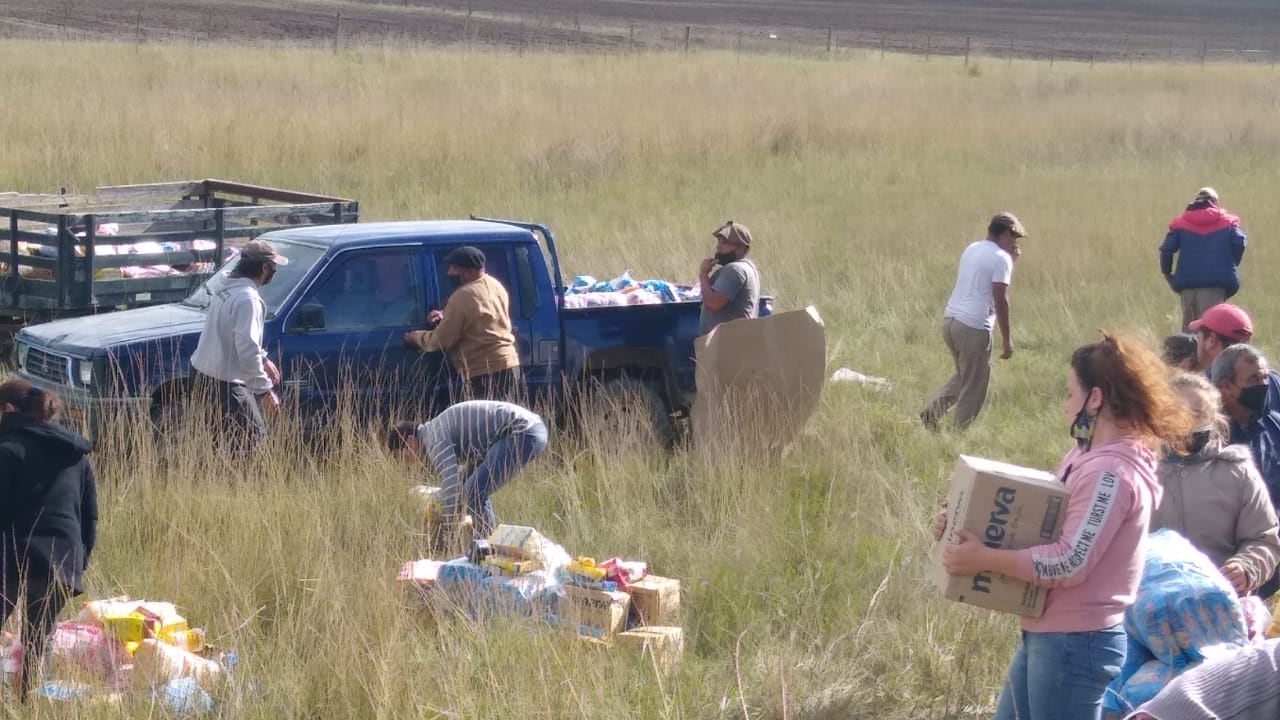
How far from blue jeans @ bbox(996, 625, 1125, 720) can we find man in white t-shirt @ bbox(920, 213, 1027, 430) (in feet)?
19.0

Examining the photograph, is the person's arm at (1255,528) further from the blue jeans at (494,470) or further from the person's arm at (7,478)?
the person's arm at (7,478)

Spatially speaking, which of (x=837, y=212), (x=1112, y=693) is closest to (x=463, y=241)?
(x=1112, y=693)

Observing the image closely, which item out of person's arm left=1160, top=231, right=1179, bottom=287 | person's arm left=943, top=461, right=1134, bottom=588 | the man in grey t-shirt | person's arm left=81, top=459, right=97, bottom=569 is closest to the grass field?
person's arm left=81, top=459, right=97, bottom=569

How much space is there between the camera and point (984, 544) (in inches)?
165

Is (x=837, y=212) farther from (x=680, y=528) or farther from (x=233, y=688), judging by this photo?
(x=233, y=688)

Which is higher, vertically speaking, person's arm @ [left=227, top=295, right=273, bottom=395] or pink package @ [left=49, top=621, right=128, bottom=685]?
person's arm @ [left=227, top=295, right=273, bottom=395]

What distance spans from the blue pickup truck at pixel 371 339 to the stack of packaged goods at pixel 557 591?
2.45 meters

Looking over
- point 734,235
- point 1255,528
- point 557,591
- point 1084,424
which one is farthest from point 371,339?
point 1084,424

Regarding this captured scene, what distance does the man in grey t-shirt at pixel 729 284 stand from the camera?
9.24m

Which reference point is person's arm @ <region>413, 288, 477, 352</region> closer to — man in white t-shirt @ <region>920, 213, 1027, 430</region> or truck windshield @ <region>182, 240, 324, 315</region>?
truck windshield @ <region>182, 240, 324, 315</region>

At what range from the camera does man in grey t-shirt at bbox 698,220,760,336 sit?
30.3 ft

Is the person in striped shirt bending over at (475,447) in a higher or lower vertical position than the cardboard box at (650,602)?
higher

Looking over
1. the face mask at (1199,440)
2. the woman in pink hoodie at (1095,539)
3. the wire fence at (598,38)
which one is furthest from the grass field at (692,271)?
the wire fence at (598,38)

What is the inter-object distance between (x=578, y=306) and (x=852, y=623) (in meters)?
3.56
